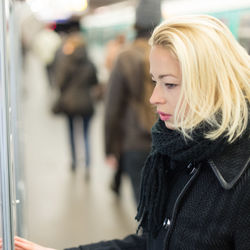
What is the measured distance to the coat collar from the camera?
0.99 meters

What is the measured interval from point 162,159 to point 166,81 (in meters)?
0.25

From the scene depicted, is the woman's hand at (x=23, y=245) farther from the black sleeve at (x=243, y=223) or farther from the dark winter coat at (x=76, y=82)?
the dark winter coat at (x=76, y=82)

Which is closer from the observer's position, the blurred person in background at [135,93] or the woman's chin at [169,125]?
the woman's chin at [169,125]

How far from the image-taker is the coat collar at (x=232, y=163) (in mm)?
991

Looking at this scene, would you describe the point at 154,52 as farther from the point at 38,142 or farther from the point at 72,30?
the point at 38,142

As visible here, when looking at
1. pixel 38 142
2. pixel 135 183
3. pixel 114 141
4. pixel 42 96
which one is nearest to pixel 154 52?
pixel 135 183

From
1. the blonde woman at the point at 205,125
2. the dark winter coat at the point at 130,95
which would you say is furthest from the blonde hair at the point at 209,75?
the dark winter coat at the point at 130,95

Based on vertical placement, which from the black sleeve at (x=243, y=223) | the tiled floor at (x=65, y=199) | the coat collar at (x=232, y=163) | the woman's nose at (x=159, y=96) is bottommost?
the tiled floor at (x=65, y=199)

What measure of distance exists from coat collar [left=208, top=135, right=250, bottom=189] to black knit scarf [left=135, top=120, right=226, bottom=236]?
0.03m

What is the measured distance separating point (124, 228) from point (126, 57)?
5.27 feet

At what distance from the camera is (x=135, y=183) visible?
9.37ft

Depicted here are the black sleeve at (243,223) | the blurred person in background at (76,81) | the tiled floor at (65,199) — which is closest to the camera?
the black sleeve at (243,223)

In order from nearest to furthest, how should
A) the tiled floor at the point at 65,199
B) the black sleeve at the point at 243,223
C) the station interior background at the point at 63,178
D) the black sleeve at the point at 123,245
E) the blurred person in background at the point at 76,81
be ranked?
the black sleeve at the point at 243,223, the black sleeve at the point at 123,245, the station interior background at the point at 63,178, the tiled floor at the point at 65,199, the blurred person in background at the point at 76,81

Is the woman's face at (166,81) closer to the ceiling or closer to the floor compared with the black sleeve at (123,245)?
closer to the ceiling
